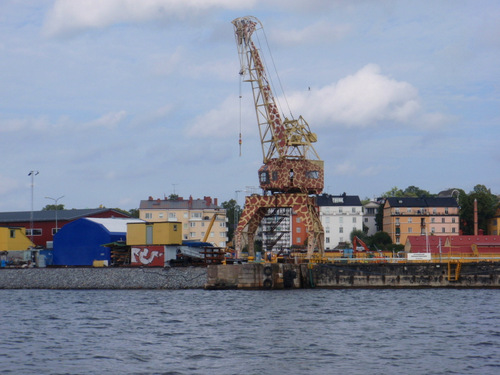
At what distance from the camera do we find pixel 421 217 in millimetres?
160875

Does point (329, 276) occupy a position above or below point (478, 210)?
below

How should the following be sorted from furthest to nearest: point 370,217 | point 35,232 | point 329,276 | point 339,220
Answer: point 370,217, point 339,220, point 35,232, point 329,276

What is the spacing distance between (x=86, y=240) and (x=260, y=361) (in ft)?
192

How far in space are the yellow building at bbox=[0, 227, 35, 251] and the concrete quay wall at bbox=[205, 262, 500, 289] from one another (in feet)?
106

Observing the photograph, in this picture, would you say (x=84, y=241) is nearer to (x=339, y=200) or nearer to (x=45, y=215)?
(x=45, y=215)

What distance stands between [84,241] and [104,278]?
10787 millimetres

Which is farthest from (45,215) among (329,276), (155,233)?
(329,276)

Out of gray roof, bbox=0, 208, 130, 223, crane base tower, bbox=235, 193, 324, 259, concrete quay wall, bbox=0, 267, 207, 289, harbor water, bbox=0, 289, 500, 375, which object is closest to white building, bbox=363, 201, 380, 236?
gray roof, bbox=0, 208, 130, 223

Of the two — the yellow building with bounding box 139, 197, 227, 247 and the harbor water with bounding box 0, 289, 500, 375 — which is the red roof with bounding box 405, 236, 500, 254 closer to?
the yellow building with bounding box 139, 197, 227, 247

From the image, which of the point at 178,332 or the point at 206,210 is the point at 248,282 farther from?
the point at 206,210

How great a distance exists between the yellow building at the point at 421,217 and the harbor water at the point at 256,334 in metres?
93.2

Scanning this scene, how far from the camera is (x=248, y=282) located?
74.2 m

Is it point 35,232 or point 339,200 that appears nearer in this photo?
point 35,232

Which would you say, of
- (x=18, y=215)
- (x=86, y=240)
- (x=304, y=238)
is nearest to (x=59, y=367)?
(x=86, y=240)
